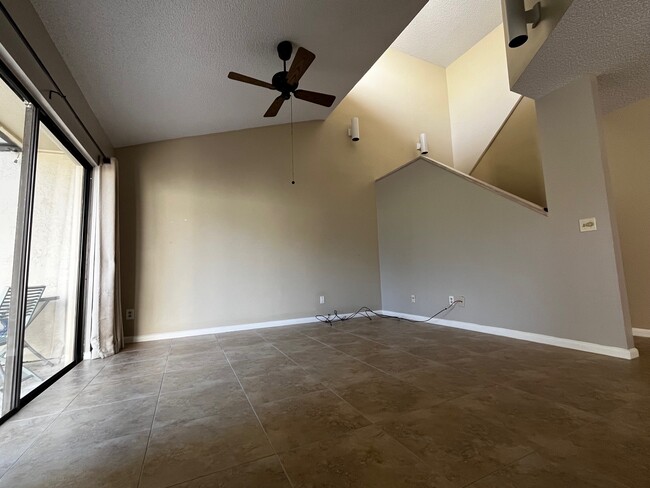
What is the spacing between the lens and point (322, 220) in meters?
4.68

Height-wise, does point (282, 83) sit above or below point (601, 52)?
above

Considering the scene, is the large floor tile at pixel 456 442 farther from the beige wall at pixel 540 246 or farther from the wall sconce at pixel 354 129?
the wall sconce at pixel 354 129

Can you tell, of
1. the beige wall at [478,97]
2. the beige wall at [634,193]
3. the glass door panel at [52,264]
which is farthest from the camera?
the beige wall at [478,97]

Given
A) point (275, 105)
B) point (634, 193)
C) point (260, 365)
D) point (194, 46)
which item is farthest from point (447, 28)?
point (260, 365)

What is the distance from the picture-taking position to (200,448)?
50.9 inches

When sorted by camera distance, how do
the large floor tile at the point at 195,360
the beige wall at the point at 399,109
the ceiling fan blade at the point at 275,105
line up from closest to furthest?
1. the large floor tile at the point at 195,360
2. the ceiling fan blade at the point at 275,105
3. the beige wall at the point at 399,109

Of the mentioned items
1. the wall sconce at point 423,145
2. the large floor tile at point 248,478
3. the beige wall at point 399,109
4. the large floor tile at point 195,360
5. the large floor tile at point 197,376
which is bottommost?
the large floor tile at point 195,360

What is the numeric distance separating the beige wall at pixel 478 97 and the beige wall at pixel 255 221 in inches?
51.3

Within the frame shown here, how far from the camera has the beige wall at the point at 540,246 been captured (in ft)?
7.89

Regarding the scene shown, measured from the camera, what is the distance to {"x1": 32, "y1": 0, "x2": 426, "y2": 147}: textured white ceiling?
2.06 m

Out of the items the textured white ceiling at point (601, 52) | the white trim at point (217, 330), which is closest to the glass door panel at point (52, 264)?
the white trim at point (217, 330)

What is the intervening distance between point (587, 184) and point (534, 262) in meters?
0.81

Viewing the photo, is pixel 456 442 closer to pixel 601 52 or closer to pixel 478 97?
pixel 601 52

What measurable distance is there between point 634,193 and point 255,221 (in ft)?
14.6
